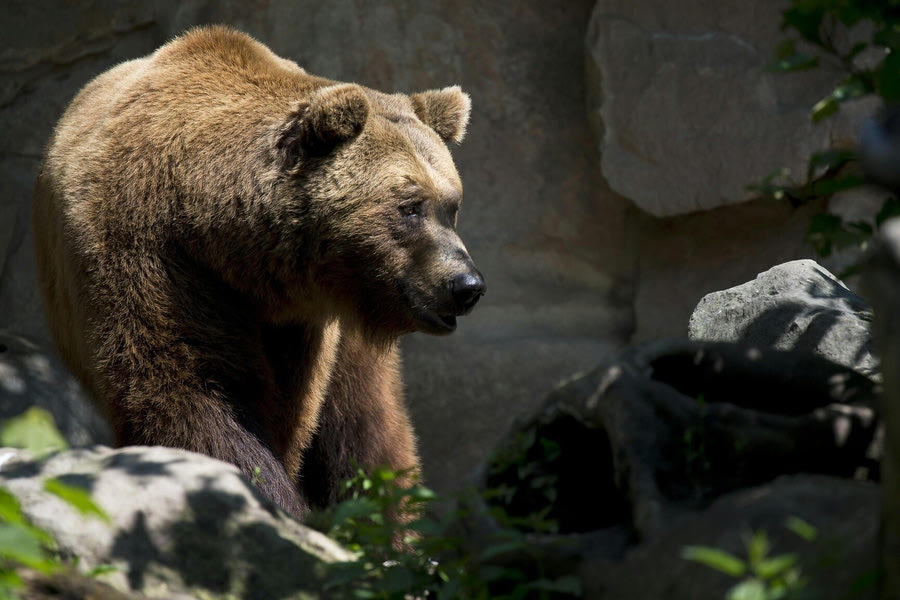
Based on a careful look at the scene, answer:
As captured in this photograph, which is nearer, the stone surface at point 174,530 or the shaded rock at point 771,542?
the shaded rock at point 771,542

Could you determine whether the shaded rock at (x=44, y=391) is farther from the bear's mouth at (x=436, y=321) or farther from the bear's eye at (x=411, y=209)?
the bear's eye at (x=411, y=209)

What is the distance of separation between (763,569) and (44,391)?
6247 mm

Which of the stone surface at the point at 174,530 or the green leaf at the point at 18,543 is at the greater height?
the green leaf at the point at 18,543

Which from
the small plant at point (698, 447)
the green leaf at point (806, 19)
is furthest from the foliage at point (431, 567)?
the green leaf at point (806, 19)

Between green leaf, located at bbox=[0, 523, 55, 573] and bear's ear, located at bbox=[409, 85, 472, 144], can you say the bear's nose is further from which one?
green leaf, located at bbox=[0, 523, 55, 573]

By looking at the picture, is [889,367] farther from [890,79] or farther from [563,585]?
[563,585]

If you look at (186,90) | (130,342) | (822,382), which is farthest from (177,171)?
(822,382)

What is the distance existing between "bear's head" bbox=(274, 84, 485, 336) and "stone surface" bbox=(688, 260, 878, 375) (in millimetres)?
1107

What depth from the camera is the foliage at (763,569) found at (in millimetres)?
1972

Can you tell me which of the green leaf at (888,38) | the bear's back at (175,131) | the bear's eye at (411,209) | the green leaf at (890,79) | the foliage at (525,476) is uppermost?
the green leaf at (888,38)

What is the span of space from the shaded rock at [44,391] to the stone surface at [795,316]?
4109mm

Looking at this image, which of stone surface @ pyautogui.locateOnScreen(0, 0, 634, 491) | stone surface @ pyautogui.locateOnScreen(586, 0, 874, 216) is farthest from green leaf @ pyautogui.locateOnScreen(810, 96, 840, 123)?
stone surface @ pyautogui.locateOnScreen(0, 0, 634, 491)

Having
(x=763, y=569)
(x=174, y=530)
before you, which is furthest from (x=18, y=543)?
(x=763, y=569)

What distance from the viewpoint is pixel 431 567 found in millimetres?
3076
